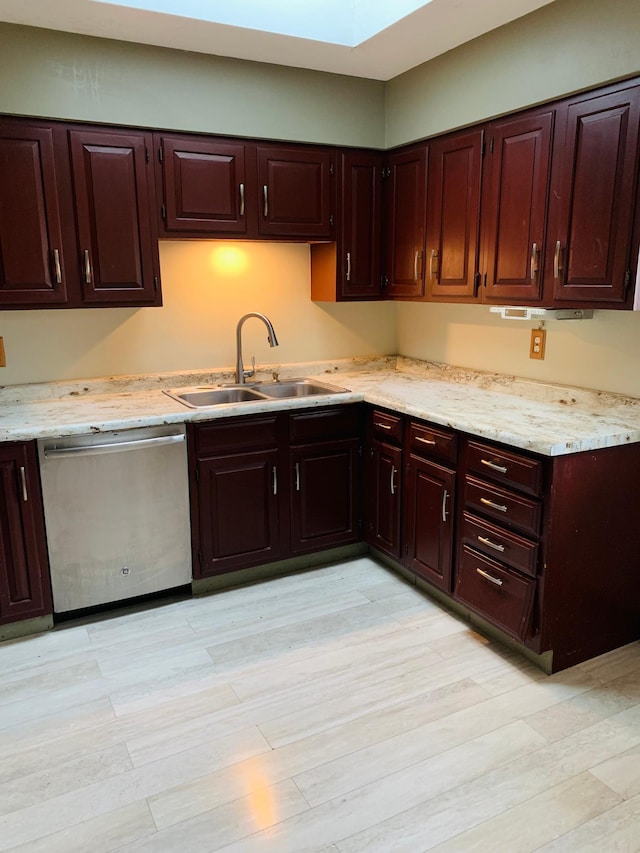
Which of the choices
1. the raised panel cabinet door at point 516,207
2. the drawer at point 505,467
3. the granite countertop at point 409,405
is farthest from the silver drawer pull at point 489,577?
the raised panel cabinet door at point 516,207

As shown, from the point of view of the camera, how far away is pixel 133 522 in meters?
2.71

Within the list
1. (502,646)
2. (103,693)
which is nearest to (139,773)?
(103,693)

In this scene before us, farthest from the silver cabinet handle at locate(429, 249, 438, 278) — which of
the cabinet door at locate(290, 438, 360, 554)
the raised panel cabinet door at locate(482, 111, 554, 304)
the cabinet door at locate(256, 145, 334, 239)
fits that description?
the cabinet door at locate(290, 438, 360, 554)

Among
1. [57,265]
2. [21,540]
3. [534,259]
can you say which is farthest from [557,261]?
[21,540]

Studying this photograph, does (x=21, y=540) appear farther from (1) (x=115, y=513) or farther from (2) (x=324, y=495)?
(2) (x=324, y=495)

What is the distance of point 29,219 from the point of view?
259 centimetres

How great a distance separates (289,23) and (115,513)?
2.15 meters

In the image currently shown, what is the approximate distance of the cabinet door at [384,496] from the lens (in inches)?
117

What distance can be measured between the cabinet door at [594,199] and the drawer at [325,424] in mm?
1124

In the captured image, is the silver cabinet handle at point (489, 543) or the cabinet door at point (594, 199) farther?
the silver cabinet handle at point (489, 543)

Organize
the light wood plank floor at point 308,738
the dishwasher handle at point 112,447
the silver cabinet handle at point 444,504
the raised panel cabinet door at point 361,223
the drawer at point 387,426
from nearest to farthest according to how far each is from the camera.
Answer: the light wood plank floor at point 308,738, the dishwasher handle at point 112,447, the silver cabinet handle at point 444,504, the drawer at point 387,426, the raised panel cabinet door at point 361,223

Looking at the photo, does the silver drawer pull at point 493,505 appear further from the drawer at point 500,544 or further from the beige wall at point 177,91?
the beige wall at point 177,91

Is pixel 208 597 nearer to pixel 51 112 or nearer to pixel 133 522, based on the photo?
pixel 133 522

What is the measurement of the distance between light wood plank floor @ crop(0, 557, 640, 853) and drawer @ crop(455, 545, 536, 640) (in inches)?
6.4
